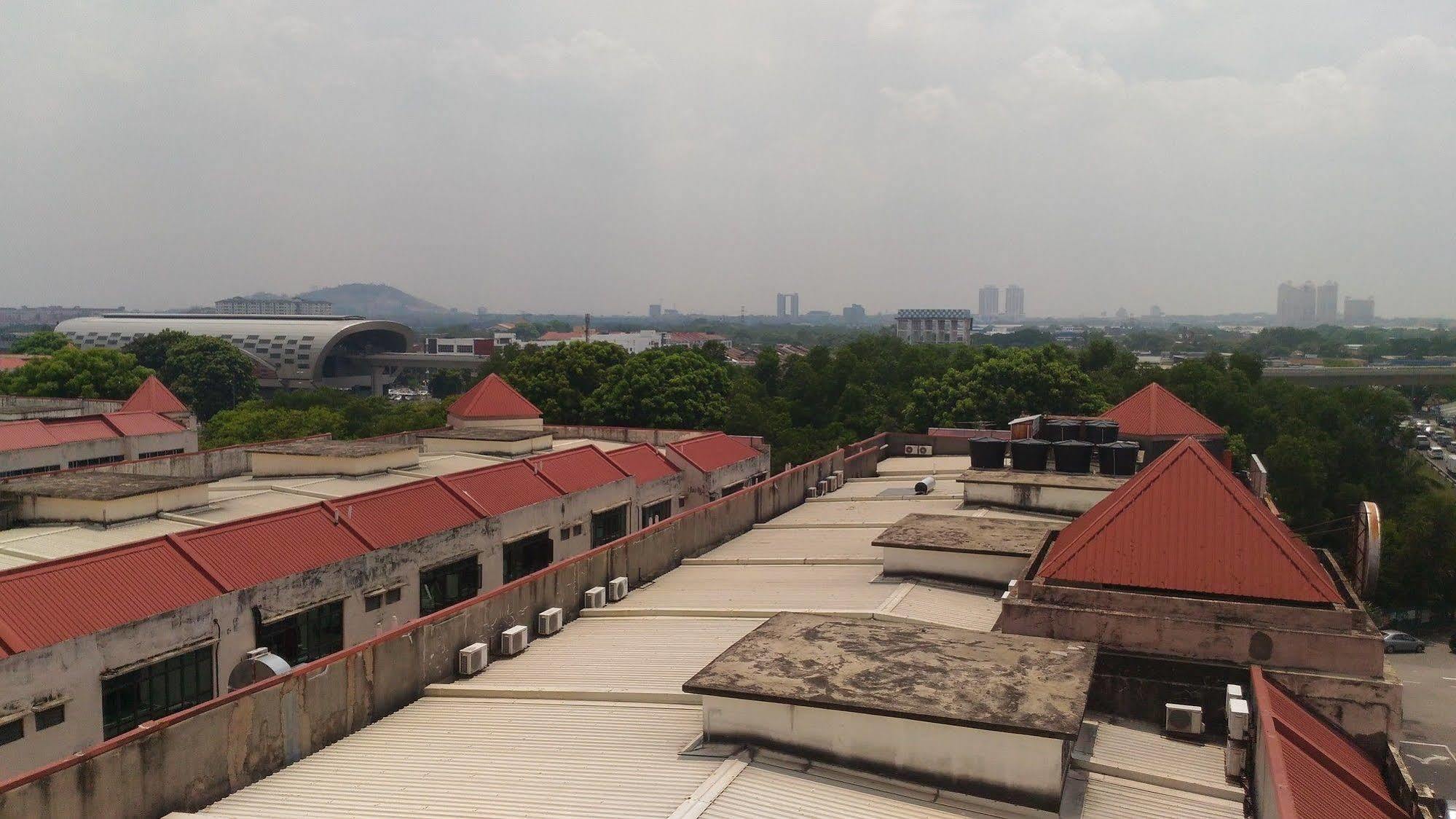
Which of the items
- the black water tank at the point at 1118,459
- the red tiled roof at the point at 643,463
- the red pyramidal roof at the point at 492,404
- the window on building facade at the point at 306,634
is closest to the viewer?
the window on building facade at the point at 306,634

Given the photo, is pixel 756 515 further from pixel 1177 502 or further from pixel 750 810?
pixel 750 810

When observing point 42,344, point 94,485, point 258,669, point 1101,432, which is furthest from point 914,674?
point 42,344

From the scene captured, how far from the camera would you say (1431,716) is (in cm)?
3394

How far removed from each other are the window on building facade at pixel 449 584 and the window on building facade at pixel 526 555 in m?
1.23

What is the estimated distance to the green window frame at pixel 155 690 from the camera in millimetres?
16156

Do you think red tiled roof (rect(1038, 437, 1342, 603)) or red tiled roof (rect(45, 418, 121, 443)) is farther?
red tiled roof (rect(45, 418, 121, 443))

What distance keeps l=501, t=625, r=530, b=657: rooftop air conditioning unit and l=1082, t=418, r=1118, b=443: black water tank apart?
20814 mm

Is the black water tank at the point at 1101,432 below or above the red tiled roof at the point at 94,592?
above

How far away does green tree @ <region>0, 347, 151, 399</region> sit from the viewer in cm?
6431

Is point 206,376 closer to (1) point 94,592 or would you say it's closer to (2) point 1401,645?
(1) point 94,592

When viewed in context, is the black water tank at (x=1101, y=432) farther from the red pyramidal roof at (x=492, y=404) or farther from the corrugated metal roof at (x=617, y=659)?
the red pyramidal roof at (x=492, y=404)

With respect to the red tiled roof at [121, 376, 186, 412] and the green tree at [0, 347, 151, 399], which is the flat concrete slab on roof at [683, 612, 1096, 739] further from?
the green tree at [0, 347, 151, 399]

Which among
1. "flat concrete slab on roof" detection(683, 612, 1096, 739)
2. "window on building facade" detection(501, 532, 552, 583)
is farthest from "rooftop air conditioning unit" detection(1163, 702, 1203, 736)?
"window on building facade" detection(501, 532, 552, 583)

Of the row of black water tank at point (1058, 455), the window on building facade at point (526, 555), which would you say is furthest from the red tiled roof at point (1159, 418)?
the window on building facade at point (526, 555)
